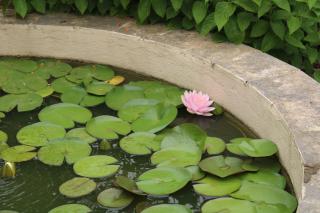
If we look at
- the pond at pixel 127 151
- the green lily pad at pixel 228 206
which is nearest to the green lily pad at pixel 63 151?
the pond at pixel 127 151

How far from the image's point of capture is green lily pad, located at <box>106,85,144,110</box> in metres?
2.95

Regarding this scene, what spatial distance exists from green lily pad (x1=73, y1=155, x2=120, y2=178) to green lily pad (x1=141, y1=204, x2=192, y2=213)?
0.30m

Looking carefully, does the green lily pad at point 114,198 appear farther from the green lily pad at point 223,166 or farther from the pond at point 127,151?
the green lily pad at point 223,166

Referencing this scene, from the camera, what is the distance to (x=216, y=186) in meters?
2.43

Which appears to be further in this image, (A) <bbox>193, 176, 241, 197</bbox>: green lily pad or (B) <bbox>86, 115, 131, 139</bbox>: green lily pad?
(B) <bbox>86, 115, 131, 139</bbox>: green lily pad

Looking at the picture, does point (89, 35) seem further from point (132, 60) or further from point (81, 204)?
point (81, 204)

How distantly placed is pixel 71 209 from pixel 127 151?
0.42 meters

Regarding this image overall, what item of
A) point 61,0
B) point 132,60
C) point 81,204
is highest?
point 61,0

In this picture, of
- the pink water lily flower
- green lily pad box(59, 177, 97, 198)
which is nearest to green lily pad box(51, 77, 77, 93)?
the pink water lily flower

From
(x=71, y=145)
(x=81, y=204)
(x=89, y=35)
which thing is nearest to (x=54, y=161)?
(x=71, y=145)

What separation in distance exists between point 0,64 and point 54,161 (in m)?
0.89

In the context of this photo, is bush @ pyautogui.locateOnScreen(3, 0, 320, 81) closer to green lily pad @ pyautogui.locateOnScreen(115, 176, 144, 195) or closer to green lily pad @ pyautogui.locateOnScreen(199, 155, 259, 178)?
green lily pad @ pyautogui.locateOnScreen(199, 155, 259, 178)

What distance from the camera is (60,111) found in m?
2.88

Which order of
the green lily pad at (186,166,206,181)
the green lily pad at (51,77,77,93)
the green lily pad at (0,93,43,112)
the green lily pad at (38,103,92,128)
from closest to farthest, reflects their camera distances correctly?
1. the green lily pad at (186,166,206,181)
2. the green lily pad at (38,103,92,128)
3. the green lily pad at (0,93,43,112)
4. the green lily pad at (51,77,77,93)
